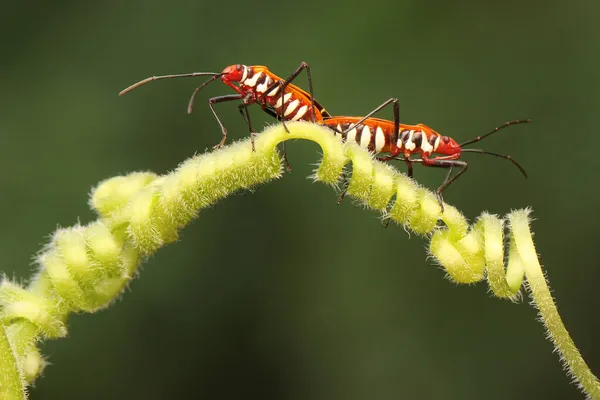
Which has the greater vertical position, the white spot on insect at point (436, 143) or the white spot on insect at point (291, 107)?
the white spot on insect at point (291, 107)

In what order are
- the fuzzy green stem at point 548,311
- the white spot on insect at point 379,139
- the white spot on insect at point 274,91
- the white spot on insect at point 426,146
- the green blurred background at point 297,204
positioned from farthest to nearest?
the green blurred background at point 297,204, the white spot on insect at point 274,91, the white spot on insect at point 426,146, the white spot on insect at point 379,139, the fuzzy green stem at point 548,311

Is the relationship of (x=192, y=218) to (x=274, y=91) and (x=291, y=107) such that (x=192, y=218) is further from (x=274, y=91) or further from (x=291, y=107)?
(x=274, y=91)

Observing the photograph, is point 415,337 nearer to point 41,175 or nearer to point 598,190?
point 598,190

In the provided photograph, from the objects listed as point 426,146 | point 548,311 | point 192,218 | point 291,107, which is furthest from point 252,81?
point 548,311

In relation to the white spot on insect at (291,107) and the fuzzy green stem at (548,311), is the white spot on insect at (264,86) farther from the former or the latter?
the fuzzy green stem at (548,311)

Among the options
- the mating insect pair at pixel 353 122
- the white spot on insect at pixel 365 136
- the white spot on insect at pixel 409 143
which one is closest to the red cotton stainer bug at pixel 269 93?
the mating insect pair at pixel 353 122

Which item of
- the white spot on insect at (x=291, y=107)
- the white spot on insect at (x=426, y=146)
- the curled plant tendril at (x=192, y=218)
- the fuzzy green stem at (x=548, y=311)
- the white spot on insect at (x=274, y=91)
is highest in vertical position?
the white spot on insect at (x=274, y=91)
